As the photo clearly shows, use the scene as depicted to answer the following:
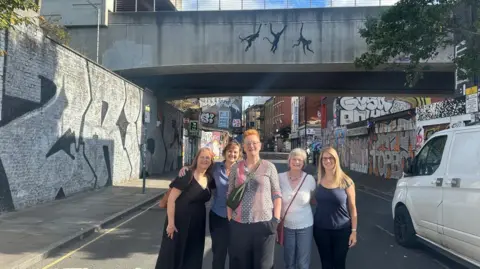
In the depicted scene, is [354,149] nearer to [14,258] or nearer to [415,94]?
[415,94]

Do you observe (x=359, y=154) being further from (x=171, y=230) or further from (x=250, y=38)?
(x=171, y=230)

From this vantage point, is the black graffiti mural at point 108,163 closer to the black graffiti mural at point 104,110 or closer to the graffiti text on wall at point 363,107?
the black graffiti mural at point 104,110

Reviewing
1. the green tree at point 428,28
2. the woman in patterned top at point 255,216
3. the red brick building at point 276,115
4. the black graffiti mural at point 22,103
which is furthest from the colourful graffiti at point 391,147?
the red brick building at point 276,115

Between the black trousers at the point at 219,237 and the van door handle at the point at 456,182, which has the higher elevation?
the van door handle at the point at 456,182

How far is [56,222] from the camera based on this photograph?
8.85 metres

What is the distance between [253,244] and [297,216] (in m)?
0.62

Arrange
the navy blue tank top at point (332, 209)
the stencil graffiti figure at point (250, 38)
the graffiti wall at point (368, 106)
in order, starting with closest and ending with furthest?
the navy blue tank top at point (332, 209) < the stencil graffiti figure at point (250, 38) < the graffiti wall at point (368, 106)

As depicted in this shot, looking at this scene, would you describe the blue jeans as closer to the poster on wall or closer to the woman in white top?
the woman in white top

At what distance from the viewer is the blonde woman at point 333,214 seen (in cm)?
447

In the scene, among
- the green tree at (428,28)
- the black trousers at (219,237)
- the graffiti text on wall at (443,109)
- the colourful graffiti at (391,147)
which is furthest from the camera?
the colourful graffiti at (391,147)

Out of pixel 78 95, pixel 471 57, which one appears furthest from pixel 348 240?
pixel 78 95

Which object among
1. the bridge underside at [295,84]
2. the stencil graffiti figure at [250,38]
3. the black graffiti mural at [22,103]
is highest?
the stencil graffiti figure at [250,38]

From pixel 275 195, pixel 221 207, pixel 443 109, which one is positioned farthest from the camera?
pixel 443 109

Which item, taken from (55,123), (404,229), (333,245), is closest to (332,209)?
(333,245)
